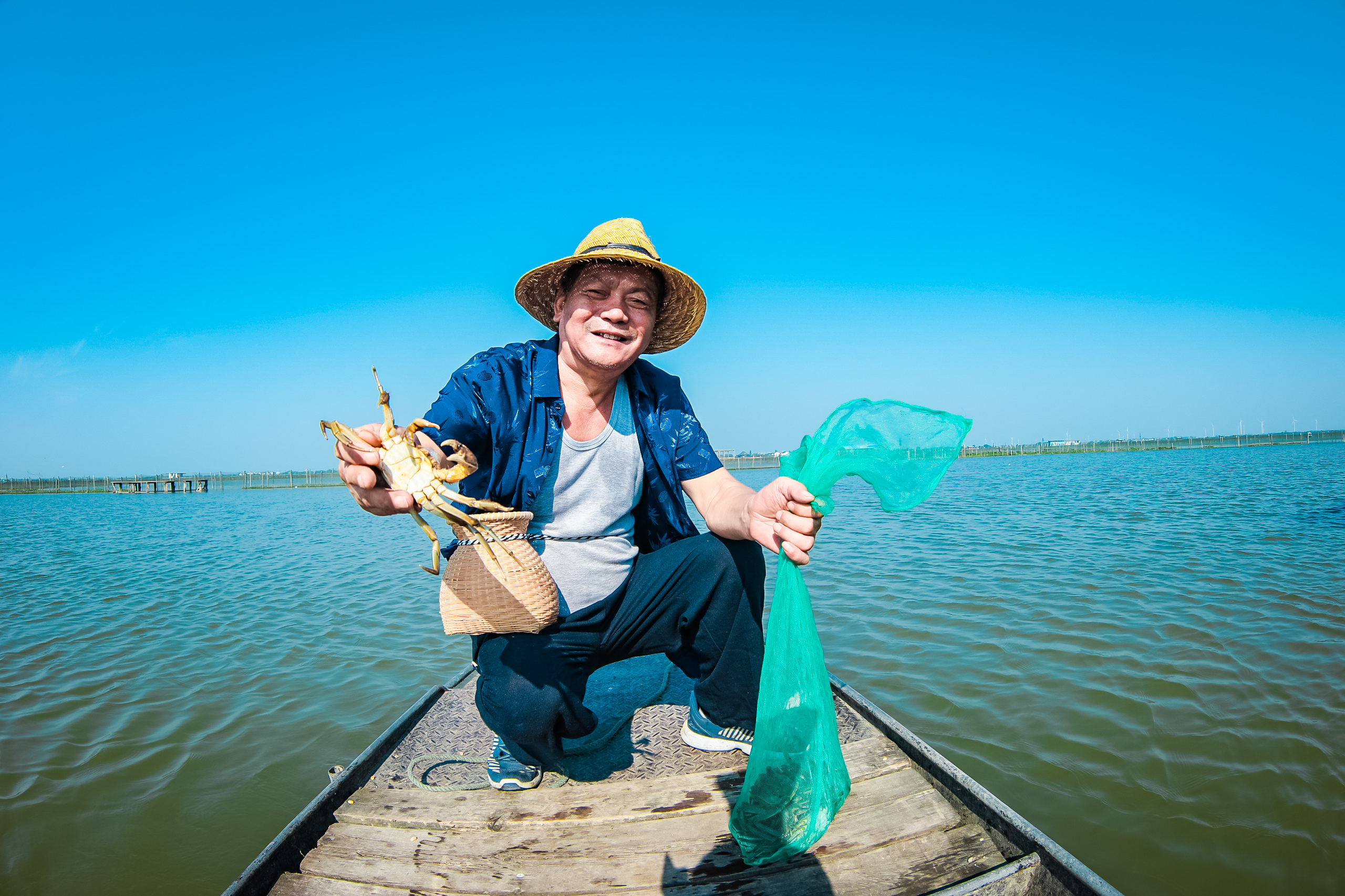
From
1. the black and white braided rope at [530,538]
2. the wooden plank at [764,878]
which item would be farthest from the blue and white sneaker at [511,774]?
the black and white braided rope at [530,538]

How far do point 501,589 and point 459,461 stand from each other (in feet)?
1.43

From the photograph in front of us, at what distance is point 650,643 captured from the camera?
2494mm

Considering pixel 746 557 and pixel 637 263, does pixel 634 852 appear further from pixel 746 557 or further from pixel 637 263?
pixel 637 263

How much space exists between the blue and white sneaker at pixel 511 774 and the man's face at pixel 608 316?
149cm

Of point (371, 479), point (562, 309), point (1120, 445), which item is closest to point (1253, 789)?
point (562, 309)

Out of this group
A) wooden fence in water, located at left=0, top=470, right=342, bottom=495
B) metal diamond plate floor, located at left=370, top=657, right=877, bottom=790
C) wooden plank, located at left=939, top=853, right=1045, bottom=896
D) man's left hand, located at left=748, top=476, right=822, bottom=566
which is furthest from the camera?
wooden fence in water, located at left=0, top=470, right=342, bottom=495

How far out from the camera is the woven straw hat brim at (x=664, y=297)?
2.32 m

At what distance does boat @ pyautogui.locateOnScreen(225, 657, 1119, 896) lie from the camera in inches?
69.3

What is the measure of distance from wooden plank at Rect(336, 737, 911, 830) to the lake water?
3.37ft

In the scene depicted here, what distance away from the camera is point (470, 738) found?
2771mm

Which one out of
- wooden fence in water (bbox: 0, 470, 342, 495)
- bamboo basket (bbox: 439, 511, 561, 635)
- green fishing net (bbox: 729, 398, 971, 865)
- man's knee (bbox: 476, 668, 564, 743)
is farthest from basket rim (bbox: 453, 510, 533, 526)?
wooden fence in water (bbox: 0, 470, 342, 495)

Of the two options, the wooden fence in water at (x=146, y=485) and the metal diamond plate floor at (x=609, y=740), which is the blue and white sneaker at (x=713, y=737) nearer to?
the metal diamond plate floor at (x=609, y=740)

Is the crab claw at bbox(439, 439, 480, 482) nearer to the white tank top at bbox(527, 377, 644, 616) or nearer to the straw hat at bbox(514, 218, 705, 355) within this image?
the white tank top at bbox(527, 377, 644, 616)

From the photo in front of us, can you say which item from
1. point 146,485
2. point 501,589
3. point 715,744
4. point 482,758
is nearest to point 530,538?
point 501,589
